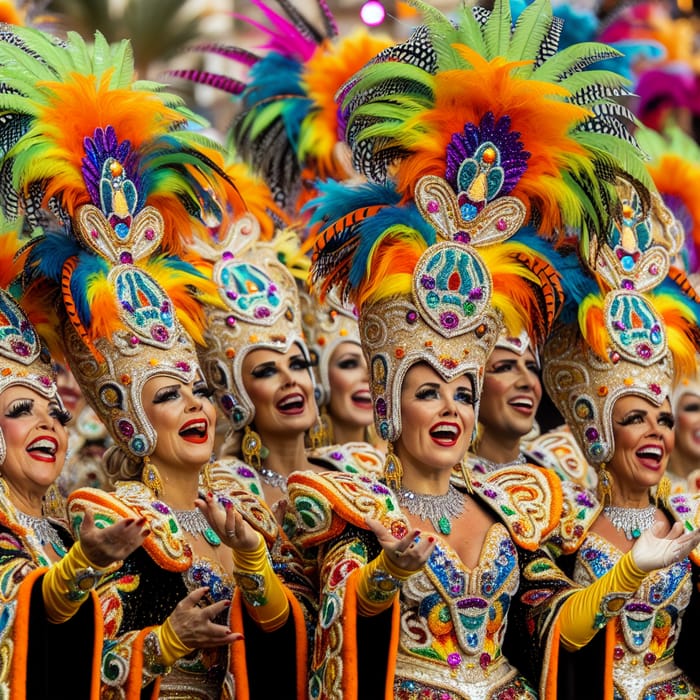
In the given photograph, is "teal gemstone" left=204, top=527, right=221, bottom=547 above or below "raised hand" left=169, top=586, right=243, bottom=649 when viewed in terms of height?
above

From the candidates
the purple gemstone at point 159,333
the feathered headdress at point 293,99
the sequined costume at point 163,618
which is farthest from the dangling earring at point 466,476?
the feathered headdress at point 293,99

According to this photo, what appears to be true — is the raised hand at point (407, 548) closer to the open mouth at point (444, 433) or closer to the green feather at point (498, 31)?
the open mouth at point (444, 433)

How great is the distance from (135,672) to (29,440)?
992 mm

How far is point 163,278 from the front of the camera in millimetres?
7512

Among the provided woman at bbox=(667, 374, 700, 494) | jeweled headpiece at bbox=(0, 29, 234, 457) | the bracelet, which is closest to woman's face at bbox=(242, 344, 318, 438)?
jeweled headpiece at bbox=(0, 29, 234, 457)

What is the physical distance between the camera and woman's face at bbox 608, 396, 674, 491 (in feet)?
24.7

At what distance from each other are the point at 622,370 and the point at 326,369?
1932 millimetres

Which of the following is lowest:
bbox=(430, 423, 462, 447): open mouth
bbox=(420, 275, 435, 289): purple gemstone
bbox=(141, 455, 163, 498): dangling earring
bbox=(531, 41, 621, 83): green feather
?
A: bbox=(141, 455, 163, 498): dangling earring

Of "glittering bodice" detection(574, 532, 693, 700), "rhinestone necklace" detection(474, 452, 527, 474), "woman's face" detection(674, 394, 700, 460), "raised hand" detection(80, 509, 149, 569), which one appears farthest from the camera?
"woman's face" detection(674, 394, 700, 460)

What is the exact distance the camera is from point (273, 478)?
8.10m

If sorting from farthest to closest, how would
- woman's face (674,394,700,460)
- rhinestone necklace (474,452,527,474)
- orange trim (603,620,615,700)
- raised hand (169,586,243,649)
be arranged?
woman's face (674,394,700,460)
rhinestone necklace (474,452,527,474)
orange trim (603,620,615,700)
raised hand (169,586,243,649)

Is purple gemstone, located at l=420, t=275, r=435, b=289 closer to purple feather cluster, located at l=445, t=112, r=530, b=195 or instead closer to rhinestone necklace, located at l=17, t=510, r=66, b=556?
purple feather cluster, located at l=445, t=112, r=530, b=195

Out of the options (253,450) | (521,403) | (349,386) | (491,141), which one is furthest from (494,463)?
(491,141)

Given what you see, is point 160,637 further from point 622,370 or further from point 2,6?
point 2,6
